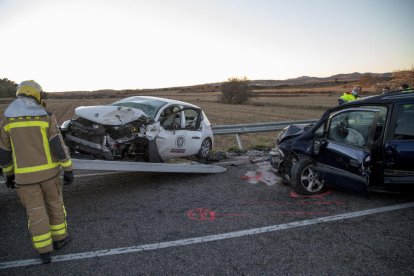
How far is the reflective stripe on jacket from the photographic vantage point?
3.45 metres

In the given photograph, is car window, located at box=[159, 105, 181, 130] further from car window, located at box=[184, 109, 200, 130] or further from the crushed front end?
the crushed front end

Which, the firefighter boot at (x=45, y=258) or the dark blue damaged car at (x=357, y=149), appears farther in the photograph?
the dark blue damaged car at (x=357, y=149)

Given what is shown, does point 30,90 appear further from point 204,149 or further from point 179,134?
point 204,149

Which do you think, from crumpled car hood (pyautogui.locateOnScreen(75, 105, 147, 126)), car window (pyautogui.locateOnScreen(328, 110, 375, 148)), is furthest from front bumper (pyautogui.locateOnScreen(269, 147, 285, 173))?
crumpled car hood (pyautogui.locateOnScreen(75, 105, 147, 126))

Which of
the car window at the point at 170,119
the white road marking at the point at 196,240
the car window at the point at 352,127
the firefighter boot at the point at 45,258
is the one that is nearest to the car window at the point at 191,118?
the car window at the point at 170,119

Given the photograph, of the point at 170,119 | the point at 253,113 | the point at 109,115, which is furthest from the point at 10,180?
the point at 253,113

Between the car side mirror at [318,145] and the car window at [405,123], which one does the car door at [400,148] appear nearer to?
the car window at [405,123]

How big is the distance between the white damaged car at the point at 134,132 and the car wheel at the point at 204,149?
8 cm

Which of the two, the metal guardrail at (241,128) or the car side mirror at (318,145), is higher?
the car side mirror at (318,145)

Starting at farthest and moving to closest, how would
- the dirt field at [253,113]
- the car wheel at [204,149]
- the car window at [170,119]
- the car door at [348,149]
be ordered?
the dirt field at [253,113], the car wheel at [204,149], the car window at [170,119], the car door at [348,149]

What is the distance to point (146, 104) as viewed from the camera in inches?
270

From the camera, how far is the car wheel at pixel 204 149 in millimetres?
7811

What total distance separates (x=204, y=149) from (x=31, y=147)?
4834mm

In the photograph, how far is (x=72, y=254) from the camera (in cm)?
357
